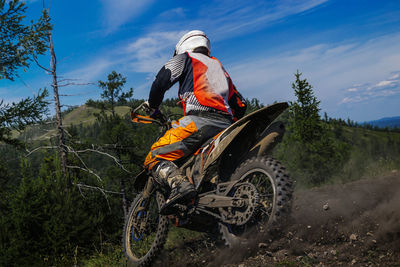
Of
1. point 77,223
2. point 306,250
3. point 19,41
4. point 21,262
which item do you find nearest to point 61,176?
point 77,223

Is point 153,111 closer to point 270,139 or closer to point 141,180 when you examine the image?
point 141,180

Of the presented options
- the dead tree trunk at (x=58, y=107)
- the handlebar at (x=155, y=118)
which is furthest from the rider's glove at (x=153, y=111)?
the dead tree trunk at (x=58, y=107)

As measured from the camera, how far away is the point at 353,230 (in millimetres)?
3203

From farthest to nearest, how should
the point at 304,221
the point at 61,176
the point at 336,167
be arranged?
the point at 336,167 → the point at 61,176 → the point at 304,221

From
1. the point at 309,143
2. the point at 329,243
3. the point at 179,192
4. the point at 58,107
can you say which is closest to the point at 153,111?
the point at 179,192

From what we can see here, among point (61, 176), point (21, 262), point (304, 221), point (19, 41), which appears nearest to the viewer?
point (304, 221)

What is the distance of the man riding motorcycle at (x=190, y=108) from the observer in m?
3.50

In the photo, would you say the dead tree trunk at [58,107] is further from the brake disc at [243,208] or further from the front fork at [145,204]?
the brake disc at [243,208]

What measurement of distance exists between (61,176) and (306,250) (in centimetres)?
1462

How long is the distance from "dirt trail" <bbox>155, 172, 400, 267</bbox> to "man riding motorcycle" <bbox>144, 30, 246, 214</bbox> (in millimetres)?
849

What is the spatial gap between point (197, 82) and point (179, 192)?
130 centimetres

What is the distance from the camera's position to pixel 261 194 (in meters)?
2.93

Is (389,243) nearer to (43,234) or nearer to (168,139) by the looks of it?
(168,139)

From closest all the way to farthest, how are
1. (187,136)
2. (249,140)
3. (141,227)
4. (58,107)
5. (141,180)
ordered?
1. (249,140)
2. (187,136)
3. (141,227)
4. (141,180)
5. (58,107)
